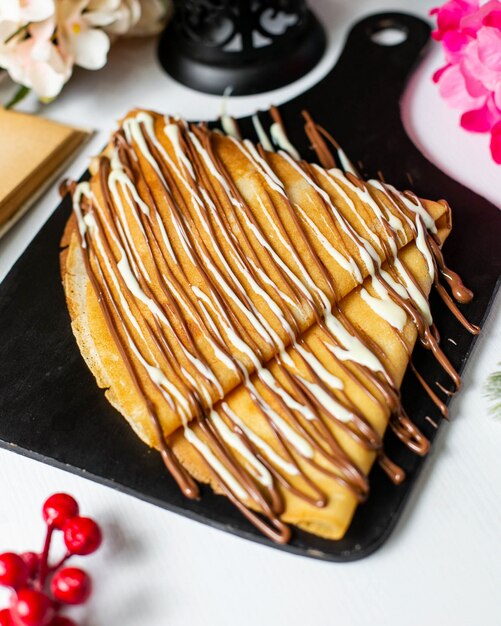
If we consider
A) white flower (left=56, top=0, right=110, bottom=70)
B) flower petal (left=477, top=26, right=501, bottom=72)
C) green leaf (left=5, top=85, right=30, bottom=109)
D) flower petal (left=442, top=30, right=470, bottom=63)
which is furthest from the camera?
green leaf (left=5, top=85, right=30, bottom=109)

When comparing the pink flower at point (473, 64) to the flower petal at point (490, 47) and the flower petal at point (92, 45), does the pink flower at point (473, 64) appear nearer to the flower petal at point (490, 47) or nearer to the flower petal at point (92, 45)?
the flower petal at point (490, 47)

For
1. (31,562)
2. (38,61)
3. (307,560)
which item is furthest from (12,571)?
(38,61)

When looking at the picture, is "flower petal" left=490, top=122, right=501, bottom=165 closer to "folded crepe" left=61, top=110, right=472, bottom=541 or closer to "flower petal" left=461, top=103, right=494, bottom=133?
"flower petal" left=461, top=103, right=494, bottom=133

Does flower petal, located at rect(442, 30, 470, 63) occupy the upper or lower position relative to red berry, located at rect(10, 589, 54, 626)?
upper

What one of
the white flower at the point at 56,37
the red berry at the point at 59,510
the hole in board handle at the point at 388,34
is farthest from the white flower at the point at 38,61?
the red berry at the point at 59,510

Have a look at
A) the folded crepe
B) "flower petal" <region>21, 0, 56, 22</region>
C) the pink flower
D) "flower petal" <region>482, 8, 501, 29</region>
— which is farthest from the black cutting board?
"flower petal" <region>21, 0, 56, 22</region>

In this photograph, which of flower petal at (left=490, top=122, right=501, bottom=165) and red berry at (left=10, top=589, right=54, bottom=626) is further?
flower petal at (left=490, top=122, right=501, bottom=165)

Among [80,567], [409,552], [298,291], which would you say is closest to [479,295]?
[298,291]
